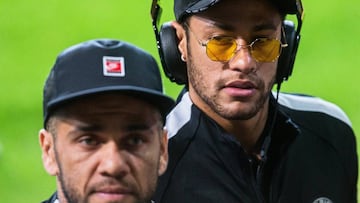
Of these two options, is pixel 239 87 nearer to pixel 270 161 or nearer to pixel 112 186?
pixel 270 161

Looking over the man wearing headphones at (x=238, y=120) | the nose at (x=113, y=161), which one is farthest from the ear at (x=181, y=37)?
the nose at (x=113, y=161)

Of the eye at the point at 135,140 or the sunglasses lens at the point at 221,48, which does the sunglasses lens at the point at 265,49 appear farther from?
the eye at the point at 135,140

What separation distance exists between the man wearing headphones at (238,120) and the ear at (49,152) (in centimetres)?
73

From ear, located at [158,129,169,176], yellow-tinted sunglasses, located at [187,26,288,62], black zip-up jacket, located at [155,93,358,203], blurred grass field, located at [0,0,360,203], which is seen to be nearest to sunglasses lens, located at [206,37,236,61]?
yellow-tinted sunglasses, located at [187,26,288,62]

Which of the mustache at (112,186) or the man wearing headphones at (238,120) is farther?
the man wearing headphones at (238,120)

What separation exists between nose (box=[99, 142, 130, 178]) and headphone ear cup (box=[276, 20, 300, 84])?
1372 millimetres

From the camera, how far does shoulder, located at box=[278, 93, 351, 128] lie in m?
6.07

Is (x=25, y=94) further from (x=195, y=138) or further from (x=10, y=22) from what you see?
(x=195, y=138)

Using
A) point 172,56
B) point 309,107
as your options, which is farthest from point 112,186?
point 309,107

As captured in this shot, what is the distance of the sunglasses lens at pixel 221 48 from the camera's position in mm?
5547

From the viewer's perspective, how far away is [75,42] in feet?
37.2

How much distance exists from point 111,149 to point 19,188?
484 centimetres

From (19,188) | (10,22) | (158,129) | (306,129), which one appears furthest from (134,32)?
(158,129)

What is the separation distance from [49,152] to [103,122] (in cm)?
23
